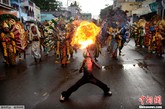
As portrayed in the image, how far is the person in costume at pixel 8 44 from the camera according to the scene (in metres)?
9.73

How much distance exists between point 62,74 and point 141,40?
33.6 feet

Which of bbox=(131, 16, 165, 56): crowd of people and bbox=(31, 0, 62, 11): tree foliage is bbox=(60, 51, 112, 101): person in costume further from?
bbox=(31, 0, 62, 11): tree foliage

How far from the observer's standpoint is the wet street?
527 cm

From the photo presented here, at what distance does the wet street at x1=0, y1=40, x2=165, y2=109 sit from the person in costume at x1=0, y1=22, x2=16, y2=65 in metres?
0.49

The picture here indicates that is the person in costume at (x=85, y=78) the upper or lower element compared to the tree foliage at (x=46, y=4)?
lower

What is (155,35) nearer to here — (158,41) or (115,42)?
(158,41)

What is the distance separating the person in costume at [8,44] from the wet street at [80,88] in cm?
49

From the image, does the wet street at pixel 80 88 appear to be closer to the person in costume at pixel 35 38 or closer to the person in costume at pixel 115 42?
the person in costume at pixel 35 38

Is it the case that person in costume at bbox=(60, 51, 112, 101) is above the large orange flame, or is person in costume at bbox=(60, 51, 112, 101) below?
below

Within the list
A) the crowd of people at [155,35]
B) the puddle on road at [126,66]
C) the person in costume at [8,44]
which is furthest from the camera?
the crowd of people at [155,35]

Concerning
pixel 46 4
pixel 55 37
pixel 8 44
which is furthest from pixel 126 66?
pixel 46 4

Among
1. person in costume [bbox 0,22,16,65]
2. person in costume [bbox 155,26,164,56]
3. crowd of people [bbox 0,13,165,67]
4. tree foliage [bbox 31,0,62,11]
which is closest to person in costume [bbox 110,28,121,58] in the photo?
crowd of people [bbox 0,13,165,67]

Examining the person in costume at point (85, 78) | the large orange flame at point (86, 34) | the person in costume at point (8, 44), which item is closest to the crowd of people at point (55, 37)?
the person in costume at point (8, 44)

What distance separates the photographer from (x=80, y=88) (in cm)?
636
